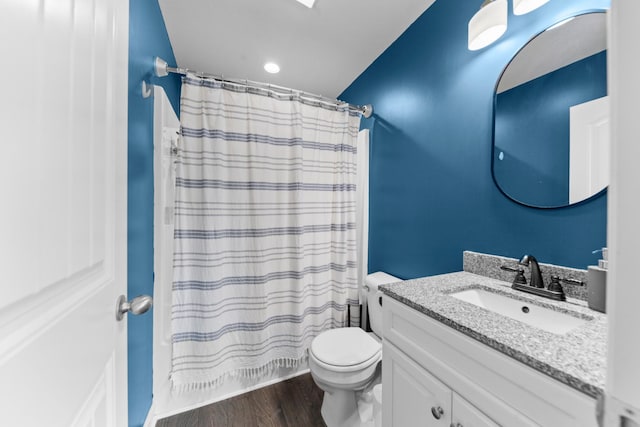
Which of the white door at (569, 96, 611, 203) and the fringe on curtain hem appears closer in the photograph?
the white door at (569, 96, 611, 203)

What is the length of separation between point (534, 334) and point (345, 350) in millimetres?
1036

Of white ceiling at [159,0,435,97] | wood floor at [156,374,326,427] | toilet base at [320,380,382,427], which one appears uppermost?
white ceiling at [159,0,435,97]

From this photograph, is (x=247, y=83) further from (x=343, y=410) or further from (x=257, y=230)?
(x=343, y=410)

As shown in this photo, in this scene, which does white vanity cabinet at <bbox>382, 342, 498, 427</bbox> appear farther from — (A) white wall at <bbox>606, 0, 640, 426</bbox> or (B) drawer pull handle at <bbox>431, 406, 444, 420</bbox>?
(A) white wall at <bbox>606, 0, 640, 426</bbox>

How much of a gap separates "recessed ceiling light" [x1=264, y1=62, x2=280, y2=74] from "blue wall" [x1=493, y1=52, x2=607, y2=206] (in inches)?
67.6

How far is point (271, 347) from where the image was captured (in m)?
1.75

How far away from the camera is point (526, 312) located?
36.3 inches

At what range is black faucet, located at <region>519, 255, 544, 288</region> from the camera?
97 cm

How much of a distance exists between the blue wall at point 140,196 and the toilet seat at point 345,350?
0.89 metres

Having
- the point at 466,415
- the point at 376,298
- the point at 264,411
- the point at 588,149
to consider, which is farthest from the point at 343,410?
the point at 588,149

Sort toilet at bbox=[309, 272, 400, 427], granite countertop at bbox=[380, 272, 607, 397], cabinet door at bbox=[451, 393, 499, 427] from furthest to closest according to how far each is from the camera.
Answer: toilet at bbox=[309, 272, 400, 427] < cabinet door at bbox=[451, 393, 499, 427] < granite countertop at bbox=[380, 272, 607, 397]

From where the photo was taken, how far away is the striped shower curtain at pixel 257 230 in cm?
151

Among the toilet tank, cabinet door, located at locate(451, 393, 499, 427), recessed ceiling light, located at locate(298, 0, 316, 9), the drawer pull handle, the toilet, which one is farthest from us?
the toilet tank

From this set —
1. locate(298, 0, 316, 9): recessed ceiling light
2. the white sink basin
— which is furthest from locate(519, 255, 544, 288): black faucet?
locate(298, 0, 316, 9): recessed ceiling light
